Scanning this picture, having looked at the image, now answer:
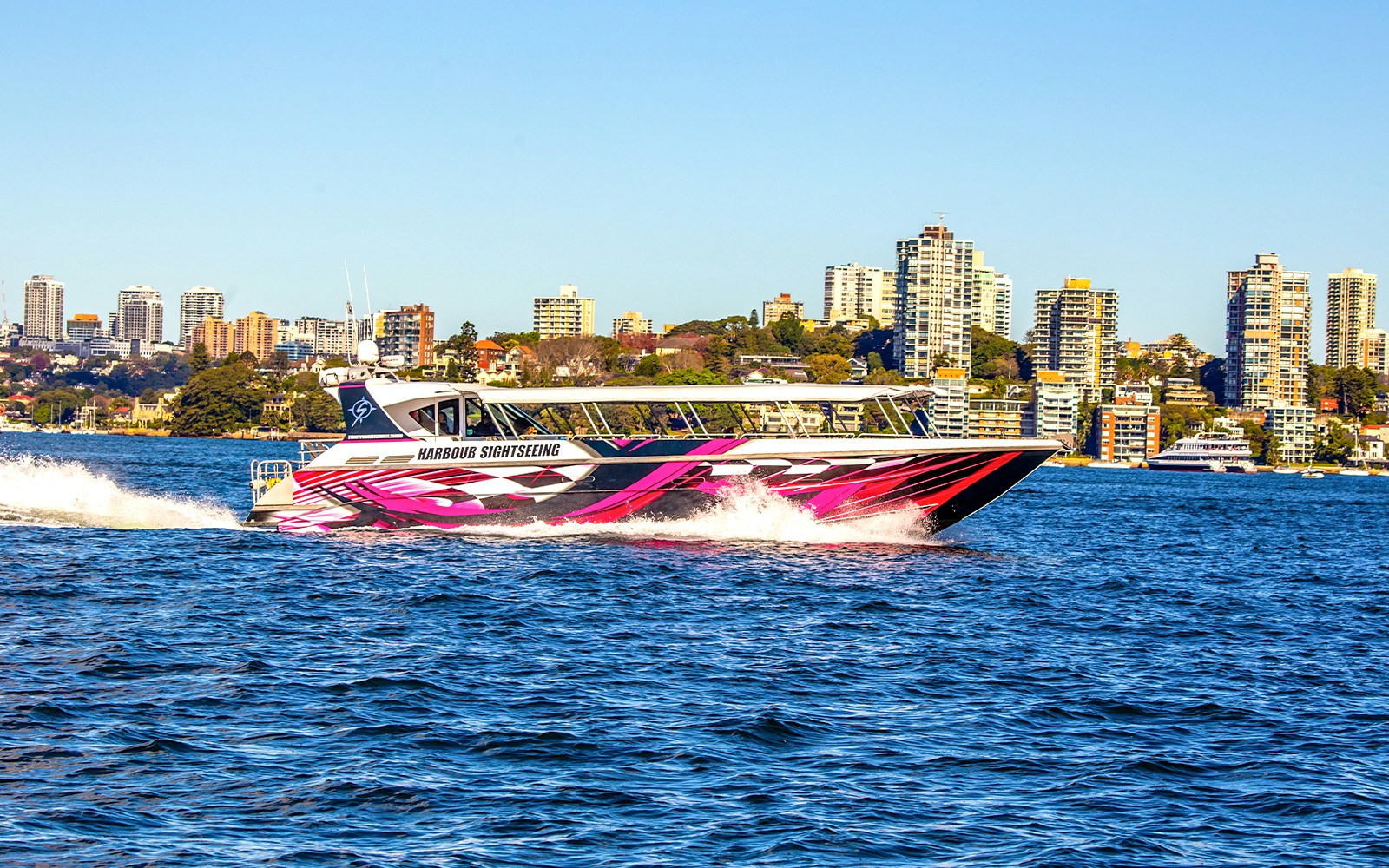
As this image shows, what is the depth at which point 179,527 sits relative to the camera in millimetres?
35562

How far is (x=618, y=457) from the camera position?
31.3m

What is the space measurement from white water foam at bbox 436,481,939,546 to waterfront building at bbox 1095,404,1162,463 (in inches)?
6496

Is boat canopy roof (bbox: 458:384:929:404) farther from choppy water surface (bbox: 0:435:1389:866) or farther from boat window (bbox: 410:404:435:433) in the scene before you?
choppy water surface (bbox: 0:435:1389:866)

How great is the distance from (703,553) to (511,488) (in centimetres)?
493

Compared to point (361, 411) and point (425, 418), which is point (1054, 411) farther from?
point (361, 411)

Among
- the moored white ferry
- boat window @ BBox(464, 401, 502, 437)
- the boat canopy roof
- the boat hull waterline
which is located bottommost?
the moored white ferry

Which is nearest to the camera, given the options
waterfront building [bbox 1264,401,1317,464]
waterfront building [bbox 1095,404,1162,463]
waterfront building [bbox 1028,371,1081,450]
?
waterfront building [bbox 1095,404,1162,463]

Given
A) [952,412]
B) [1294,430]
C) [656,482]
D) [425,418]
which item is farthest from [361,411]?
[1294,430]

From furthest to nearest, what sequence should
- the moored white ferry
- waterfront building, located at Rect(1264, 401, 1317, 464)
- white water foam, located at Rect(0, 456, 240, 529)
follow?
waterfront building, located at Rect(1264, 401, 1317, 464)
the moored white ferry
white water foam, located at Rect(0, 456, 240, 529)

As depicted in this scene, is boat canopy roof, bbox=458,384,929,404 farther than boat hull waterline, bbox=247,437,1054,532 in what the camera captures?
Yes

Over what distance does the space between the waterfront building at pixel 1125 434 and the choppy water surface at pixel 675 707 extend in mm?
163852

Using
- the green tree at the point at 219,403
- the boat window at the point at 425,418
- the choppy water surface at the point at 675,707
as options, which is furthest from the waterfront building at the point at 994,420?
the choppy water surface at the point at 675,707

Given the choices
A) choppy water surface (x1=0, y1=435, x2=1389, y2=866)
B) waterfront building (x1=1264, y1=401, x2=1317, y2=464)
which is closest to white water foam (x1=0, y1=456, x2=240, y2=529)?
choppy water surface (x1=0, y1=435, x2=1389, y2=866)

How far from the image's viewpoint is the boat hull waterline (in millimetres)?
30766
